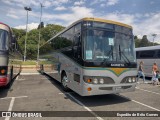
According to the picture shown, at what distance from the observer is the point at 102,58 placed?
743 cm

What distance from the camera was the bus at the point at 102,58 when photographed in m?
7.28

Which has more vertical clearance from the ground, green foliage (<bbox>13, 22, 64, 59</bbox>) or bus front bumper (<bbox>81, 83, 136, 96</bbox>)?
green foliage (<bbox>13, 22, 64, 59</bbox>)

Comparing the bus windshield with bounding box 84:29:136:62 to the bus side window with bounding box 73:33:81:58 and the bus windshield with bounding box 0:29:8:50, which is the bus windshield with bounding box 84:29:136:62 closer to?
the bus side window with bounding box 73:33:81:58

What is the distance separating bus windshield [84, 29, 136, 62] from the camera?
735 centimetres

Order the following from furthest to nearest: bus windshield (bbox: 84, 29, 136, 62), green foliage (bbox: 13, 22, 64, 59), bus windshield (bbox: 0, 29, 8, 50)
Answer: green foliage (bbox: 13, 22, 64, 59), bus windshield (bbox: 0, 29, 8, 50), bus windshield (bbox: 84, 29, 136, 62)

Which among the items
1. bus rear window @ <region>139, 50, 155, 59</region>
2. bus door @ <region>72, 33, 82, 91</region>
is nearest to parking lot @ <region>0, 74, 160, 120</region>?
bus door @ <region>72, 33, 82, 91</region>

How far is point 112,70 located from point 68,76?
2.58 meters

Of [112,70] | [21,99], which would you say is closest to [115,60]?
[112,70]

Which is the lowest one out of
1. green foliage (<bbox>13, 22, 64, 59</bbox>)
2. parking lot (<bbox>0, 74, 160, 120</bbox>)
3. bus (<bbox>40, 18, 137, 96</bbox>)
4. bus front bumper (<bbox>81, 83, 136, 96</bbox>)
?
parking lot (<bbox>0, 74, 160, 120</bbox>)

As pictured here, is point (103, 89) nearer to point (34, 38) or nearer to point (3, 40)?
point (3, 40)

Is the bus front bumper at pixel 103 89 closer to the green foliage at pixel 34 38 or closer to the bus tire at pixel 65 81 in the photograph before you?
the bus tire at pixel 65 81

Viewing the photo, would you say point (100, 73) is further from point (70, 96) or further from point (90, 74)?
point (70, 96)

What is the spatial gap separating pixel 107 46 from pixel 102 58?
544 mm

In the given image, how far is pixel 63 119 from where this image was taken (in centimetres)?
591
